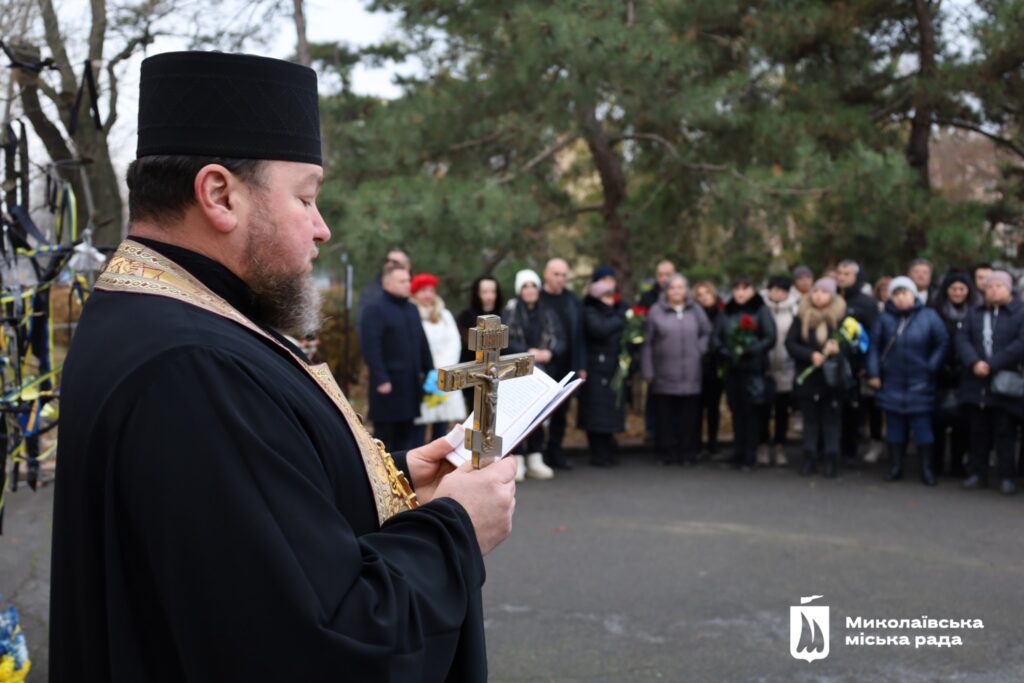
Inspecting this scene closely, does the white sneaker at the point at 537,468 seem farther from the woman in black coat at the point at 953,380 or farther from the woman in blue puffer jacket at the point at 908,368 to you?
the woman in black coat at the point at 953,380

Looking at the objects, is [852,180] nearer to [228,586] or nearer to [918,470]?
[918,470]

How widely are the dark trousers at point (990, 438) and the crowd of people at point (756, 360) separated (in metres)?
0.01

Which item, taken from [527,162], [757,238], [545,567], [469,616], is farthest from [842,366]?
[469,616]

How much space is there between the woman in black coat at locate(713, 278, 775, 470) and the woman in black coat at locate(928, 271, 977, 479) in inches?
57.5

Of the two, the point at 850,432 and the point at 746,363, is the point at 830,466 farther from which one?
the point at 746,363

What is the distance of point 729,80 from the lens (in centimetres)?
992

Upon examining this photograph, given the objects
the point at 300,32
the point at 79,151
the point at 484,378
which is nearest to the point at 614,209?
the point at 300,32

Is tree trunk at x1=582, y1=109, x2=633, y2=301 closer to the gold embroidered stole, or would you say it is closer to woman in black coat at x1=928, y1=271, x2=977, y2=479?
woman in black coat at x1=928, y1=271, x2=977, y2=479

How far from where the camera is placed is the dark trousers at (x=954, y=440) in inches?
342

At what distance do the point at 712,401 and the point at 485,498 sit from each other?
27.7 feet

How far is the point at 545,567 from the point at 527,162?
20.7ft

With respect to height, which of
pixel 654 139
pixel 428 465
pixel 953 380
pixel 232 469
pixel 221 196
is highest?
pixel 654 139

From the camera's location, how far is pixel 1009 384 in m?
7.97

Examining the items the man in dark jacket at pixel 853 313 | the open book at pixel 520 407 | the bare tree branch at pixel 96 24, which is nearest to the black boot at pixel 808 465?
the man in dark jacket at pixel 853 313
